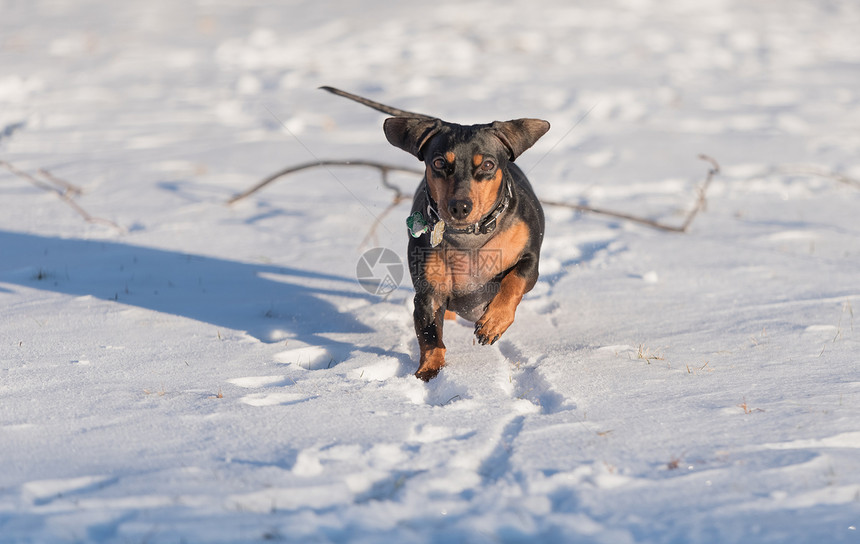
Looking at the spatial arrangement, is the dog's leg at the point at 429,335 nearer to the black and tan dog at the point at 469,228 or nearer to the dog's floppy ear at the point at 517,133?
the black and tan dog at the point at 469,228

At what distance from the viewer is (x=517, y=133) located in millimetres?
3150

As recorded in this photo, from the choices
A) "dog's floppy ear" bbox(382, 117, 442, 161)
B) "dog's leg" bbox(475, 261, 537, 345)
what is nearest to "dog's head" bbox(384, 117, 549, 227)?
"dog's floppy ear" bbox(382, 117, 442, 161)

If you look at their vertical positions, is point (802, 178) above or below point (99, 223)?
below

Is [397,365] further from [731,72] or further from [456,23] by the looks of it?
[456,23]

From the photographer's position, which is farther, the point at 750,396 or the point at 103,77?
the point at 103,77

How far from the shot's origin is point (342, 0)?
1338cm

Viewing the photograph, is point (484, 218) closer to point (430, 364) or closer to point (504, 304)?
point (504, 304)

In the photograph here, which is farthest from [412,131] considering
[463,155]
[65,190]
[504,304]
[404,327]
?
[65,190]

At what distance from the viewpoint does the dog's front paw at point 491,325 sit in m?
3.08

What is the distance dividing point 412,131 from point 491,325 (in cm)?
82

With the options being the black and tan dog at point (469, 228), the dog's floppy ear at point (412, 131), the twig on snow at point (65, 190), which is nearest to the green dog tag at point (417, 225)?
the black and tan dog at point (469, 228)

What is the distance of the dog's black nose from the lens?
281cm

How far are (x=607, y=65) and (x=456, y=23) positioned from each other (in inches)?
112

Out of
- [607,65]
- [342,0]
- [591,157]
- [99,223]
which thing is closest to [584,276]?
[591,157]
